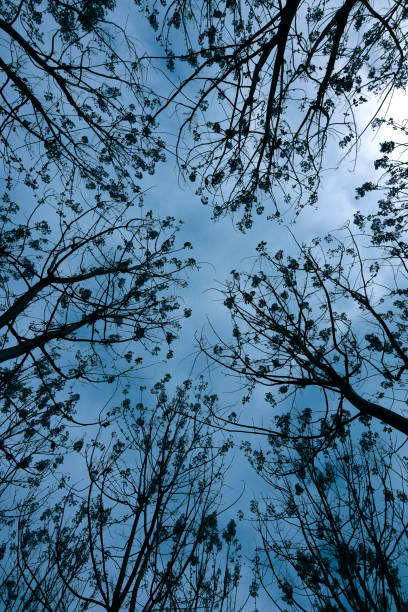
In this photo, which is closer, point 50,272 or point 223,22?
point 223,22

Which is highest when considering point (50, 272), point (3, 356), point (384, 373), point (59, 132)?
point (59, 132)

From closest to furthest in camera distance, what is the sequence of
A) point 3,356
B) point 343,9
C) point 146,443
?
point 343,9 → point 3,356 → point 146,443

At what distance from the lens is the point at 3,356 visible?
3119mm

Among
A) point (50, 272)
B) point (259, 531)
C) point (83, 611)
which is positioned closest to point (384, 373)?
point (259, 531)

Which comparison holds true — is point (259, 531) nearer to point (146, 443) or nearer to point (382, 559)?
point (382, 559)

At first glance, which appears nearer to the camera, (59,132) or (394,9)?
(394,9)

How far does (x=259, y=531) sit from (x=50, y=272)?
4.34 m

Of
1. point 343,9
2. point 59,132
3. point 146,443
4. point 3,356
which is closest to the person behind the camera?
point 343,9

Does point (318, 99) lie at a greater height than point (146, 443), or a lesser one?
greater

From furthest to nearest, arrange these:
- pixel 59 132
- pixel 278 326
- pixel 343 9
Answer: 1. pixel 278 326
2. pixel 59 132
3. pixel 343 9

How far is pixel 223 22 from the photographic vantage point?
129 inches

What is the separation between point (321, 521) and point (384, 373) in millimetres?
2480

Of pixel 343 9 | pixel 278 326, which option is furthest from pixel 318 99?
pixel 278 326

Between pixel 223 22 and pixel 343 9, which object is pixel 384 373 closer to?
pixel 343 9
